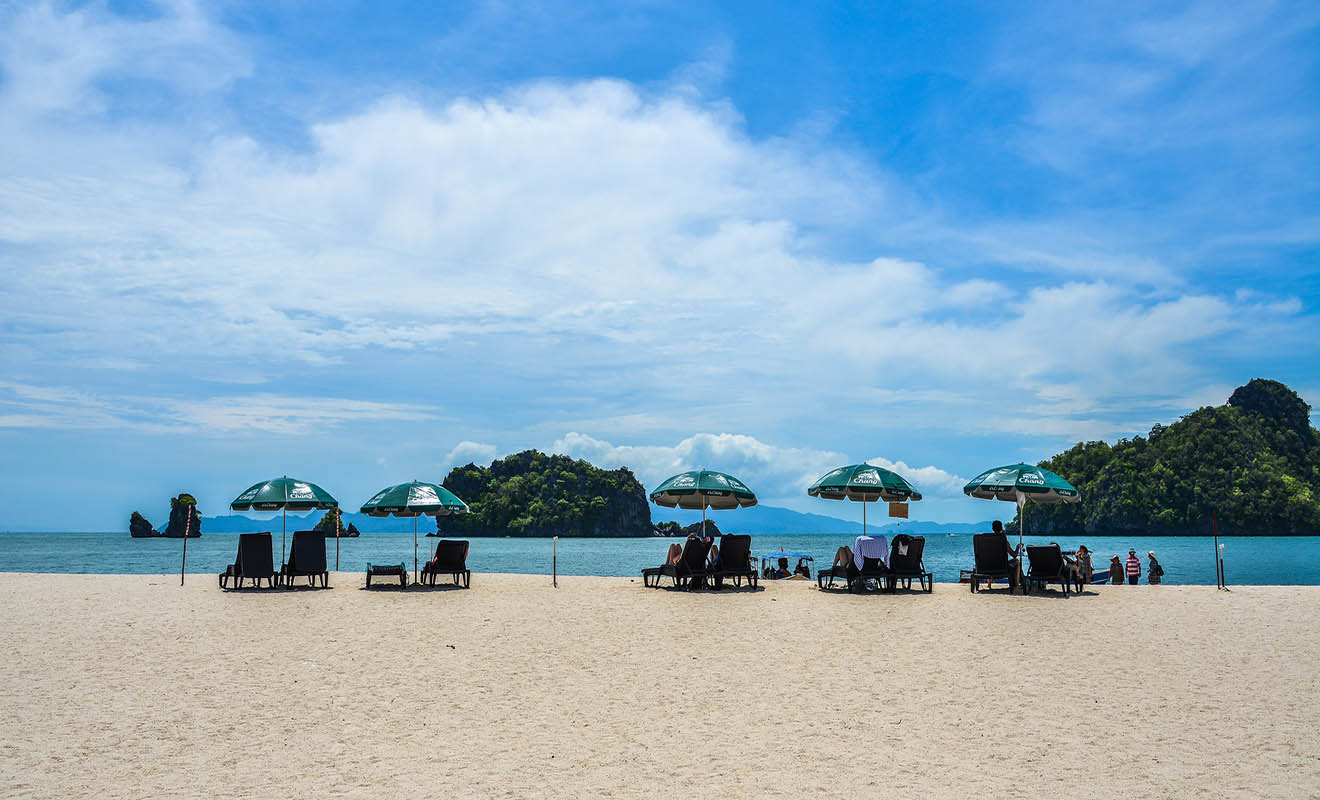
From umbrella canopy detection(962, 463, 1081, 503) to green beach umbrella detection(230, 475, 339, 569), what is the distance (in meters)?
12.7

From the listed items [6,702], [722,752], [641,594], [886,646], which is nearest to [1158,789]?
[722,752]

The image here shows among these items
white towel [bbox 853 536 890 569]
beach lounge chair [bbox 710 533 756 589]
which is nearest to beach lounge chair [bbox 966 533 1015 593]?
white towel [bbox 853 536 890 569]

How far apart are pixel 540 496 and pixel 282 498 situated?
124 metres

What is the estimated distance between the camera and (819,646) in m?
10.3

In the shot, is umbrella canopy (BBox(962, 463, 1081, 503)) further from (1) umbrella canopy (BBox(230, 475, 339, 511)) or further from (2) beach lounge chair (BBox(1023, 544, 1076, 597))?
(1) umbrella canopy (BBox(230, 475, 339, 511))

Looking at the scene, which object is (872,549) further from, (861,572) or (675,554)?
(675,554)

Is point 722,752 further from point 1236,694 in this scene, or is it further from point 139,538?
point 139,538

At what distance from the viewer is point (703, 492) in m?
18.5

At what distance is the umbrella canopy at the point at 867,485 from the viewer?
17734 mm

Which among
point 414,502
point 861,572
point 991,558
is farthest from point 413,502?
point 991,558

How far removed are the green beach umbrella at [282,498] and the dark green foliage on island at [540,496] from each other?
397ft

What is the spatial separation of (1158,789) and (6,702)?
8.10 metres

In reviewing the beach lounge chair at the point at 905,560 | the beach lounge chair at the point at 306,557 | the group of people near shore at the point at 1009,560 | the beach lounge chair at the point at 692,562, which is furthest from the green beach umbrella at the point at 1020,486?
the beach lounge chair at the point at 306,557

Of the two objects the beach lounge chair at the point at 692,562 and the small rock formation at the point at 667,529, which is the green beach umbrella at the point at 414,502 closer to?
the beach lounge chair at the point at 692,562
